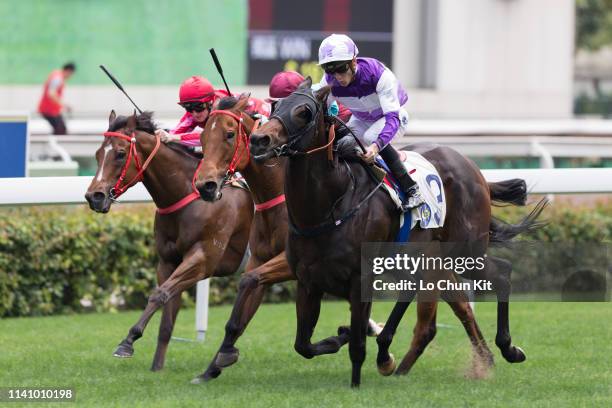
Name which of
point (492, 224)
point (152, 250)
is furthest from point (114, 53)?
point (492, 224)

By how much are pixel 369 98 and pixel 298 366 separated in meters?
1.51

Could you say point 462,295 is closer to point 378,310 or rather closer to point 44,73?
point 378,310

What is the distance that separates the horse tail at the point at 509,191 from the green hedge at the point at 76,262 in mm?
1980

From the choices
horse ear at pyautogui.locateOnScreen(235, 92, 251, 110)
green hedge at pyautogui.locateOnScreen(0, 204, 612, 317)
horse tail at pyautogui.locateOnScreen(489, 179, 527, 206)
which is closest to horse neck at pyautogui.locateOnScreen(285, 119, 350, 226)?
horse ear at pyautogui.locateOnScreen(235, 92, 251, 110)

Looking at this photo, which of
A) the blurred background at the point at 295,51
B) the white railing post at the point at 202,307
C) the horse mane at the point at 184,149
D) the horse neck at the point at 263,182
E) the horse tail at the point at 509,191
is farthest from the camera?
the blurred background at the point at 295,51

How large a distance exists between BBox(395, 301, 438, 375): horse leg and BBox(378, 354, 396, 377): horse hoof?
0.19 metres

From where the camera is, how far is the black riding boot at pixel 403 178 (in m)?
6.00

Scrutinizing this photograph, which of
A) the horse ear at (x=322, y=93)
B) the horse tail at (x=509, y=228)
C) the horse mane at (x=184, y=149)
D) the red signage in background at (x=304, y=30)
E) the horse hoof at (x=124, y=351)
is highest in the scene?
the red signage in background at (x=304, y=30)

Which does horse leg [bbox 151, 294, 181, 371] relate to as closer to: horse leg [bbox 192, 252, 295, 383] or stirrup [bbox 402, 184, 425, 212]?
horse leg [bbox 192, 252, 295, 383]

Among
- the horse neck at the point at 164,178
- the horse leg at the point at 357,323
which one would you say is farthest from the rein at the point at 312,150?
the horse neck at the point at 164,178

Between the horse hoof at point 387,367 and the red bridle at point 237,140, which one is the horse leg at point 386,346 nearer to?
the horse hoof at point 387,367

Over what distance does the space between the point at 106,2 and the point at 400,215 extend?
12966mm

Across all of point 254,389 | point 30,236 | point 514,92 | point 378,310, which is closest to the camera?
point 254,389

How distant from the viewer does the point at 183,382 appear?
611 centimetres
